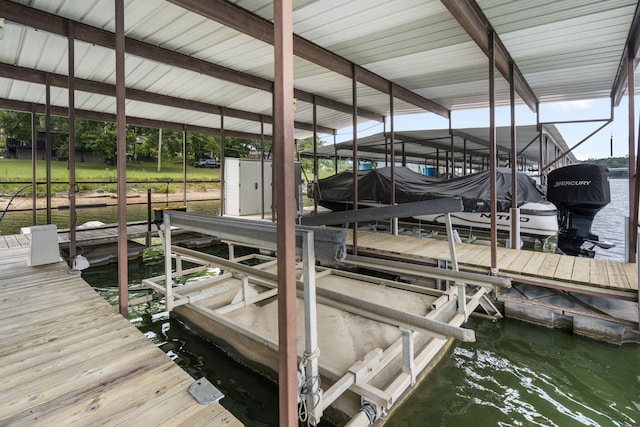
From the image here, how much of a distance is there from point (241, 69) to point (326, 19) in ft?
7.39

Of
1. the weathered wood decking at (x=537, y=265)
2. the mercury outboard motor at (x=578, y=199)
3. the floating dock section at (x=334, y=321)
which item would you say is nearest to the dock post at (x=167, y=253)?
the floating dock section at (x=334, y=321)

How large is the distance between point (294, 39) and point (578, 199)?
4959 millimetres

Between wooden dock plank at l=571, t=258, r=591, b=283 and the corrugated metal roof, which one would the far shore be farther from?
wooden dock plank at l=571, t=258, r=591, b=283

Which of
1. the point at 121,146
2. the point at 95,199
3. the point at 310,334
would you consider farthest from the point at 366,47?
the point at 95,199

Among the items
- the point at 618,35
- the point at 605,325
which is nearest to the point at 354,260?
the point at 605,325

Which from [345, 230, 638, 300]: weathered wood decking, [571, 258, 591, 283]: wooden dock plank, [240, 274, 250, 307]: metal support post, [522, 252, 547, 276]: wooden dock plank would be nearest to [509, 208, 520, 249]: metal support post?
[345, 230, 638, 300]: weathered wood decking

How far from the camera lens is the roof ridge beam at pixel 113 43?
11.6 feet

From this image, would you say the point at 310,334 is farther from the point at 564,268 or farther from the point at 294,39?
the point at 564,268

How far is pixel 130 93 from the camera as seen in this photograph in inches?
255

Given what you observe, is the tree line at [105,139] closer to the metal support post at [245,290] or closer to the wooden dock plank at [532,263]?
the wooden dock plank at [532,263]

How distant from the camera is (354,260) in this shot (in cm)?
360

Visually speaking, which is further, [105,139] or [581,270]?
[105,139]

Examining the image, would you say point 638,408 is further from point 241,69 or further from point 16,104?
point 16,104

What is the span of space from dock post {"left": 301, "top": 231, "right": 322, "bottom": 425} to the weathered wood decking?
355cm
